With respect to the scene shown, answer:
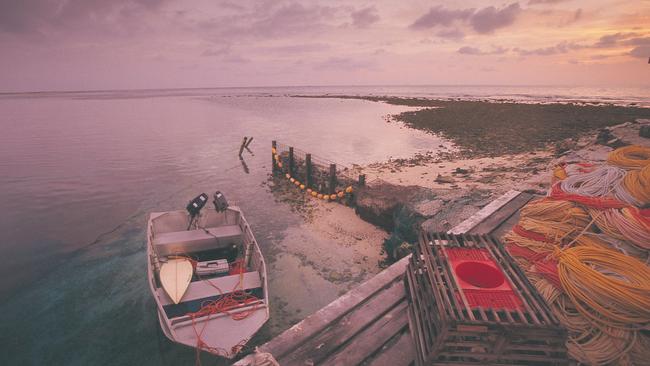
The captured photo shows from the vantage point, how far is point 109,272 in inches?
442

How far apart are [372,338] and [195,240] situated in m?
7.95

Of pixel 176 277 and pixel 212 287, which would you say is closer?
pixel 212 287

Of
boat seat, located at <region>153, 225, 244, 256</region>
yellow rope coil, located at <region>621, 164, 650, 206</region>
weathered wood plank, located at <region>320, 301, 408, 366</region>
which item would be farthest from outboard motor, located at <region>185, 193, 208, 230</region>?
yellow rope coil, located at <region>621, 164, 650, 206</region>

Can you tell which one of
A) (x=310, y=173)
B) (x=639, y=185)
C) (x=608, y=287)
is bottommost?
(x=310, y=173)

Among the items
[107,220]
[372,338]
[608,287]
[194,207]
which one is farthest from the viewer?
[107,220]

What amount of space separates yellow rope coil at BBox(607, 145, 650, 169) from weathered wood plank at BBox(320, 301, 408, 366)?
18.3ft

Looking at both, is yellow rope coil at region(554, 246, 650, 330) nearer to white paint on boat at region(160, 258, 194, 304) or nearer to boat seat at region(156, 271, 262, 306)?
boat seat at region(156, 271, 262, 306)

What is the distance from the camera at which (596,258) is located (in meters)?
3.68

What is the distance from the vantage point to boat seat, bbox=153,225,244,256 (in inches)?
380

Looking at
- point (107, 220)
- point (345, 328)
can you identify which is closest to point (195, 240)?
point (345, 328)

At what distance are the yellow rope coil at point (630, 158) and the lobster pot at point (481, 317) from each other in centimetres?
447

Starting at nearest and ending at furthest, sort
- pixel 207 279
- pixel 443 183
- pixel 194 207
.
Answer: pixel 207 279 < pixel 194 207 < pixel 443 183

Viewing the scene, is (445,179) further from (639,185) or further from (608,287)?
(608,287)

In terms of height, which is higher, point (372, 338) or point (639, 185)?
point (639, 185)
